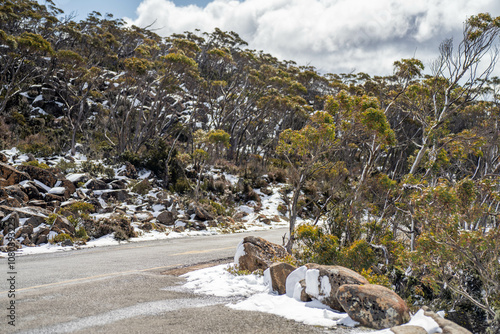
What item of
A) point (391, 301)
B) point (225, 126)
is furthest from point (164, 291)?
point (225, 126)

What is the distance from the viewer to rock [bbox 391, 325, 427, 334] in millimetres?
3768

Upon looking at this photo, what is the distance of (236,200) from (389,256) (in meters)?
16.4

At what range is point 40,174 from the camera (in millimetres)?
15109

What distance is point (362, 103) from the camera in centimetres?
903

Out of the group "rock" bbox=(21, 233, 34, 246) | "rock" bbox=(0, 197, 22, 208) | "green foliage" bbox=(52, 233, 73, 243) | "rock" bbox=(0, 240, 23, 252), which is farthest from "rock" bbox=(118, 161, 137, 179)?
"rock" bbox=(0, 240, 23, 252)

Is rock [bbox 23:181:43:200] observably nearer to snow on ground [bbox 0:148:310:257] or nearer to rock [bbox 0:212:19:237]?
snow on ground [bbox 0:148:310:257]

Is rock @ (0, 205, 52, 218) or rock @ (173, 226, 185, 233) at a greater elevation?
rock @ (0, 205, 52, 218)

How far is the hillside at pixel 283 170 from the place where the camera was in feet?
17.1

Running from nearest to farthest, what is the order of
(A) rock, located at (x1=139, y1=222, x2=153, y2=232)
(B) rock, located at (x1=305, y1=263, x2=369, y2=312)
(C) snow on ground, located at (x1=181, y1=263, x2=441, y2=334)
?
(C) snow on ground, located at (x1=181, y1=263, x2=441, y2=334) → (B) rock, located at (x1=305, y1=263, x2=369, y2=312) → (A) rock, located at (x1=139, y1=222, x2=153, y2=232)

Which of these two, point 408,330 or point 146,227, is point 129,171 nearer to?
point 146,227

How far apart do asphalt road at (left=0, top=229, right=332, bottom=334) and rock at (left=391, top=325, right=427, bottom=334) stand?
911mm

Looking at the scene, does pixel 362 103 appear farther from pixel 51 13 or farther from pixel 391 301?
pixel 51 13

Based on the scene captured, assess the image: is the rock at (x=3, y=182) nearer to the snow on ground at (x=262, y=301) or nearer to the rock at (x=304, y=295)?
the snow on ground at (x=262, y=301)

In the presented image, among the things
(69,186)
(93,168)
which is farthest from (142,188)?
(69,186)
